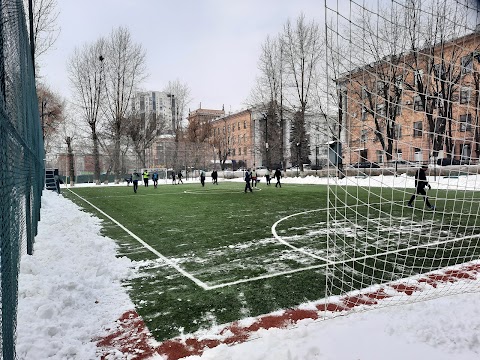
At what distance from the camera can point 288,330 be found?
348 centimetres

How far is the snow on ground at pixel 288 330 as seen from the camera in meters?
3.01

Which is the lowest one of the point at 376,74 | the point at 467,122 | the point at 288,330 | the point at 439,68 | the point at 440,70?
the point at 288,330

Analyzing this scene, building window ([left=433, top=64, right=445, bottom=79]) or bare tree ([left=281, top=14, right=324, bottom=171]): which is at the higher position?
bare tree ([left=281, top=14, right=324, bottom=171])

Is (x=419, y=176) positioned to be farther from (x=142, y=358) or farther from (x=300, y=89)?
(x=300, y=89)

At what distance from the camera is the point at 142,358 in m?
3.12

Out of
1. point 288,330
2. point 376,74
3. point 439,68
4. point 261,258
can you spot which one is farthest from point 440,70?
point 288,330

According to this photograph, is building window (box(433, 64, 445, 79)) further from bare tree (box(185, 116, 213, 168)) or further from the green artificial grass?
bare tree (box(185, 116, 213, 168))

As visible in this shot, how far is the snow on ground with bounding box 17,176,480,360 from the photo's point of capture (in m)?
3.01

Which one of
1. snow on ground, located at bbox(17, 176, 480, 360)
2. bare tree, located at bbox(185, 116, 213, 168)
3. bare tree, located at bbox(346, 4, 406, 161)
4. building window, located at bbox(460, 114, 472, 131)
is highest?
bare tree, located at bbox(185, 116, 213, 168)

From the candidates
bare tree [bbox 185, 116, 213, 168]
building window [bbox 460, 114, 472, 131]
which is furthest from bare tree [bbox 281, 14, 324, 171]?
building window [bbox 460, 114, 472, 131]

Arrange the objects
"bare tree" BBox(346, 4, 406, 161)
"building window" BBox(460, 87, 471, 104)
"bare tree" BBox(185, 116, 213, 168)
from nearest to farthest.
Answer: "bare tree" BBox(346, 4, 406, 161)
"building window" BBox(460, 87, 471, 104)
"bare tree" BBox(185, 116, 213, 168)

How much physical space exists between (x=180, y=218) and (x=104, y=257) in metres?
4.85

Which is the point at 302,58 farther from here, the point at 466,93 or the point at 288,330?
the point at 288,330

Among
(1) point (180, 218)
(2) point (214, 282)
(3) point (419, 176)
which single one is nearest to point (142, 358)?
(2) point (214, 282)
